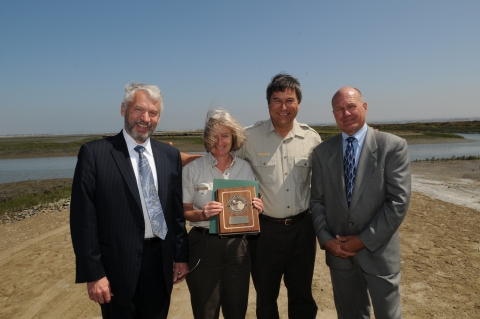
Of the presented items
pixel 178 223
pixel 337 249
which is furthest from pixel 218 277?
pixel 337 249

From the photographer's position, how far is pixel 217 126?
3.29 meters

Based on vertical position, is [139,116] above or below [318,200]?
above

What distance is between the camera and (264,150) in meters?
3.89

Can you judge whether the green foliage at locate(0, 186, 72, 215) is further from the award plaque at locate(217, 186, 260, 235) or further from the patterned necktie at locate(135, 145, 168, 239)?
the award plaque at locate(217, 186, 260, 235)

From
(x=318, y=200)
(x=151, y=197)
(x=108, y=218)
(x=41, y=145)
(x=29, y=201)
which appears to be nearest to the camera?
(x=108, y=218)

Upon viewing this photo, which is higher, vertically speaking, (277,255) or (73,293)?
(277,255)

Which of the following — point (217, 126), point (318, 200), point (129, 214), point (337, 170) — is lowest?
point (318, 200)

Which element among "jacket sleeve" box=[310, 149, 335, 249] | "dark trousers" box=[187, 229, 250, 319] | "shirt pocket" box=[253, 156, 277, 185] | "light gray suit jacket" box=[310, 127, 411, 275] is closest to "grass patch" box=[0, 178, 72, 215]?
"dark trousers" box=[187, 229, 250, 319]

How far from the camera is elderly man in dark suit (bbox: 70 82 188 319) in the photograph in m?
2.67

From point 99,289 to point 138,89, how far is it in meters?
1.72

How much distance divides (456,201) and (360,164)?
32.7ft

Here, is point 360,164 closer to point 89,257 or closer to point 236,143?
point 236,143

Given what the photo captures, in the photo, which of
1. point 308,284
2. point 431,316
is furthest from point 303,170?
point 431,316

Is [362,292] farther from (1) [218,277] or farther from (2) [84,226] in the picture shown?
(2) [84,226]
